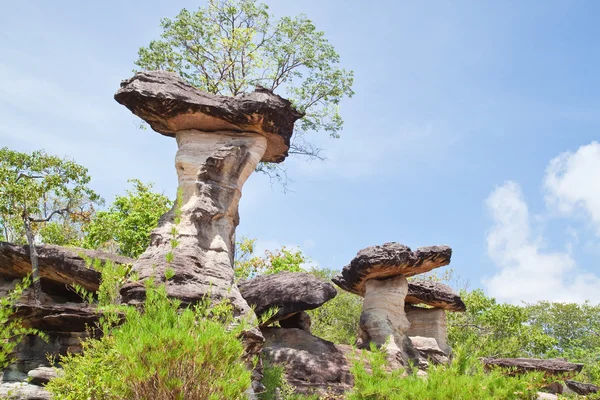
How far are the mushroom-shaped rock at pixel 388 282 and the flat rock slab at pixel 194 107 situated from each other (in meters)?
5.15

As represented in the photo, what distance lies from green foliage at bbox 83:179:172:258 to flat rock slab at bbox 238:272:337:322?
725 cm

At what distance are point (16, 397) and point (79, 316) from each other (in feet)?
6.67

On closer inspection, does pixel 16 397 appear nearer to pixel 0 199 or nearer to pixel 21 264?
pixel 21 264

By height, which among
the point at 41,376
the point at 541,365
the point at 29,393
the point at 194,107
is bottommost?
the point at 29,393

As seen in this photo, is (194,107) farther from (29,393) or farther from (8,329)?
(29,393)

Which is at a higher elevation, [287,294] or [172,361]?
[287,294]

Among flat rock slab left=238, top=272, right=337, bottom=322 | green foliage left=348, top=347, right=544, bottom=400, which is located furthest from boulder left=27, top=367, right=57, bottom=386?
green foliage left=348, top=347, right=544, bottom=400

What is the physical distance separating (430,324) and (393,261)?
4232 millimetres

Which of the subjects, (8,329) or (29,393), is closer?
(8,329)

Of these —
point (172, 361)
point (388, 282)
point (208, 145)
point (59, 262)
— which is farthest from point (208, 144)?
point (388, 282)

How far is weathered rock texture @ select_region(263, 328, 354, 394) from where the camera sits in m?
9.58

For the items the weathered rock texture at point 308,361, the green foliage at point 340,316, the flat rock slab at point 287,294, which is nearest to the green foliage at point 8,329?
the weathered rock texture at point 308,361

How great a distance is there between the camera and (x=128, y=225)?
1858 centimetres

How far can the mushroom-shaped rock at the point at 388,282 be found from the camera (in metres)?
13.2
